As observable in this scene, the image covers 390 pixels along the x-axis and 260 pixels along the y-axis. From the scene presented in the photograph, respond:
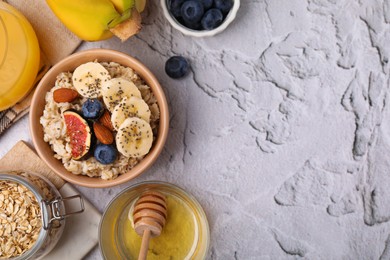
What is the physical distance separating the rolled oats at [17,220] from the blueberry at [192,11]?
461 mm

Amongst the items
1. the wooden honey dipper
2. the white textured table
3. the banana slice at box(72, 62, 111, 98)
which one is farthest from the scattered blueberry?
the wooden honey dipper

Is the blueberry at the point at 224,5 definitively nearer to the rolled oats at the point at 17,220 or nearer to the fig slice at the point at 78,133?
the fig slice at the point at 78,133

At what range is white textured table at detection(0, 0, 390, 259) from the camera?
1123mm

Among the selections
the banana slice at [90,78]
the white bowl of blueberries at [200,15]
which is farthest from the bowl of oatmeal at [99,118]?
the white bowl of blueberries at [200,15]

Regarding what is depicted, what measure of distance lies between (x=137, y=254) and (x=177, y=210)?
0.12 meters

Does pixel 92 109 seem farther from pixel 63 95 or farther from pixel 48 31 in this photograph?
pixel 48 31

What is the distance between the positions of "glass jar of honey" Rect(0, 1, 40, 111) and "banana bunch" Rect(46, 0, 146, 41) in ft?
0.27

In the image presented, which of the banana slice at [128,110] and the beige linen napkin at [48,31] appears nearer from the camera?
the banana slice at [128,110]

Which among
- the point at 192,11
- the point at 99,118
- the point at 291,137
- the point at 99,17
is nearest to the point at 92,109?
the point at 99,118

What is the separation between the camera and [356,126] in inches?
44.3

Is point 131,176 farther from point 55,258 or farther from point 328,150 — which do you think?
point 328,150

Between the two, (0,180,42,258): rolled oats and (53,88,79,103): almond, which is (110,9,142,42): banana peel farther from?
(0,180,42,258): rolled oats

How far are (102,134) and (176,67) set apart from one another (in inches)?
8.3

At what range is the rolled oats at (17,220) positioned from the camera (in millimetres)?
1018
